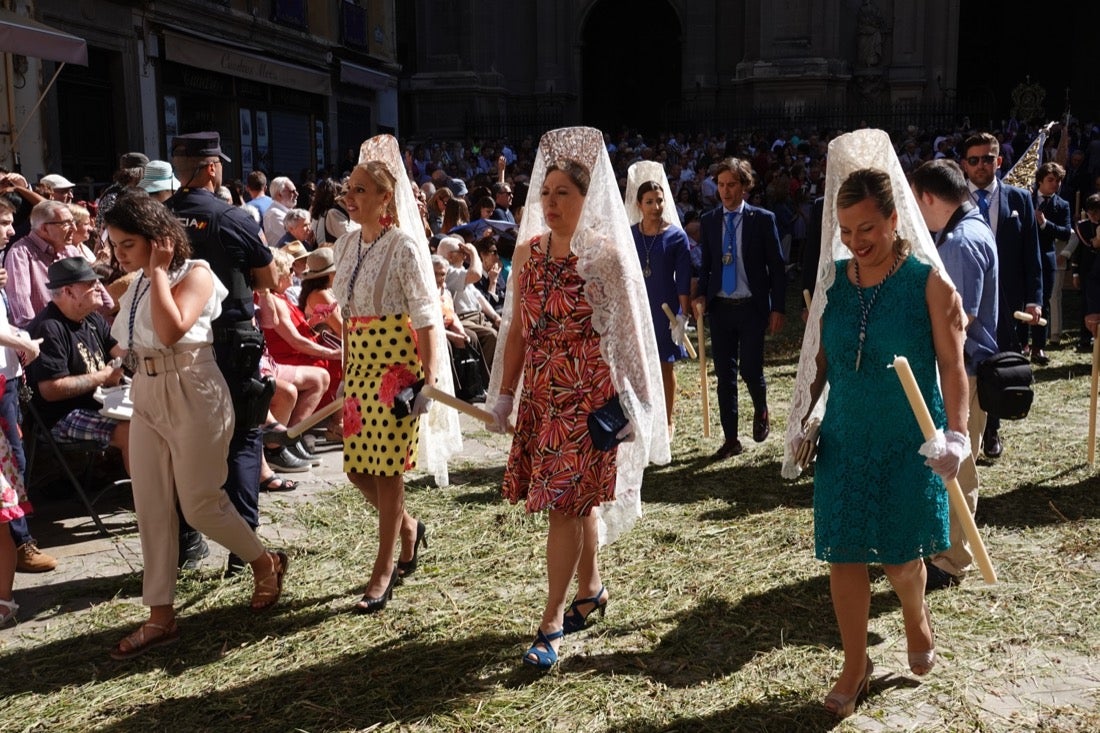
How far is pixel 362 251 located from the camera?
201 inches

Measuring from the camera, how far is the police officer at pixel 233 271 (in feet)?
17.6

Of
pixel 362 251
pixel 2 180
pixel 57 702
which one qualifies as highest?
pixel 2 180

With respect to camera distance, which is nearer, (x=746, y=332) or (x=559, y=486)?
(x=559, y=486)

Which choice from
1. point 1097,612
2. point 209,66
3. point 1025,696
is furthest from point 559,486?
point 209,66

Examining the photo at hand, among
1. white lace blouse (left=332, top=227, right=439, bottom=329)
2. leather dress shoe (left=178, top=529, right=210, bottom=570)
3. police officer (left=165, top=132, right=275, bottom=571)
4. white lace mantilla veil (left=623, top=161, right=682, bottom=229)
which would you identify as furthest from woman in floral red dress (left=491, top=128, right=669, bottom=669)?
white lace mantilla veil (left=623, top=161, right=682, bottom=229)

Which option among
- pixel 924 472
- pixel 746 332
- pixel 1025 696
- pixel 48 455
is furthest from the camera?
pixel 746 332

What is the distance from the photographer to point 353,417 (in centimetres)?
507

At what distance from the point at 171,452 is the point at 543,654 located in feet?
5.95

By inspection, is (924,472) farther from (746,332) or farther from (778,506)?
(746,332)

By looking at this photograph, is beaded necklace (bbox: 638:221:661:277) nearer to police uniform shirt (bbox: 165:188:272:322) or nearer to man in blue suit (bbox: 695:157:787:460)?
man in blue suit (bbox: 695:157:787:460)

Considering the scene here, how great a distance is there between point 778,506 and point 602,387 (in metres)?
2.66

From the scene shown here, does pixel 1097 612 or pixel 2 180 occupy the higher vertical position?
pixel 2 180

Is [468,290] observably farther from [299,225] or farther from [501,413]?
[501,413]

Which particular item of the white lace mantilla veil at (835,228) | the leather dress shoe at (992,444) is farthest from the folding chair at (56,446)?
the leather dress shoe at (992,444)
